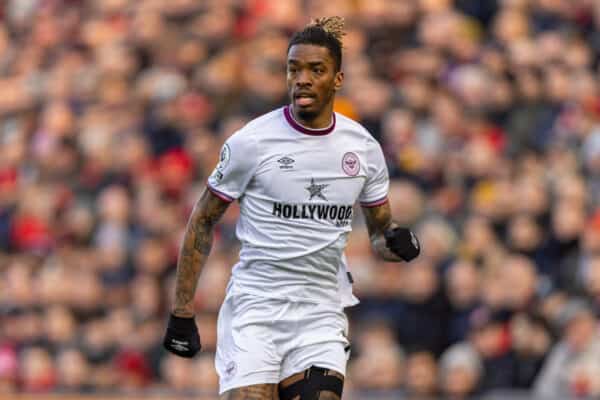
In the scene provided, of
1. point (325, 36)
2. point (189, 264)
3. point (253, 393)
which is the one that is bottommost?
point (253, 393)

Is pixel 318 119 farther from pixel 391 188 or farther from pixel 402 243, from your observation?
pixel 391 188

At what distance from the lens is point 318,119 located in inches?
331

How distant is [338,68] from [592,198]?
5608 mm

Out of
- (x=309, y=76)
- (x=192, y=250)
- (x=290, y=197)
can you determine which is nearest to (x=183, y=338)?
(x=192, y=250)

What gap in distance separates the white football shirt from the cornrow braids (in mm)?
359

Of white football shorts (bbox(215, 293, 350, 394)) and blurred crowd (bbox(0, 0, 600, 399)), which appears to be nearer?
white football shorts (bbox(215, 293, 350, 394))


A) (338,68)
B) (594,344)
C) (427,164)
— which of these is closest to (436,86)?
(427,164)

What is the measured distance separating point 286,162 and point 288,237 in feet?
1.19

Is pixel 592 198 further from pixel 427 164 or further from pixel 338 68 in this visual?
pixel 338 68

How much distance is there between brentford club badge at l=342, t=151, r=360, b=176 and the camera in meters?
8.47

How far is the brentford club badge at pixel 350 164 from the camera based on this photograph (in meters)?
8.47

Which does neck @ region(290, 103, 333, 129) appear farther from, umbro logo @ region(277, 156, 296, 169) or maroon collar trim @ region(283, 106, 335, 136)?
umbro logo @ region(277, 156, 296, 169)

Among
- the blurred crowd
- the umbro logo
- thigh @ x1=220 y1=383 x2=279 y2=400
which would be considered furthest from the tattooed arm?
the blurred crowd

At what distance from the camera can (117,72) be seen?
61.5 feet
